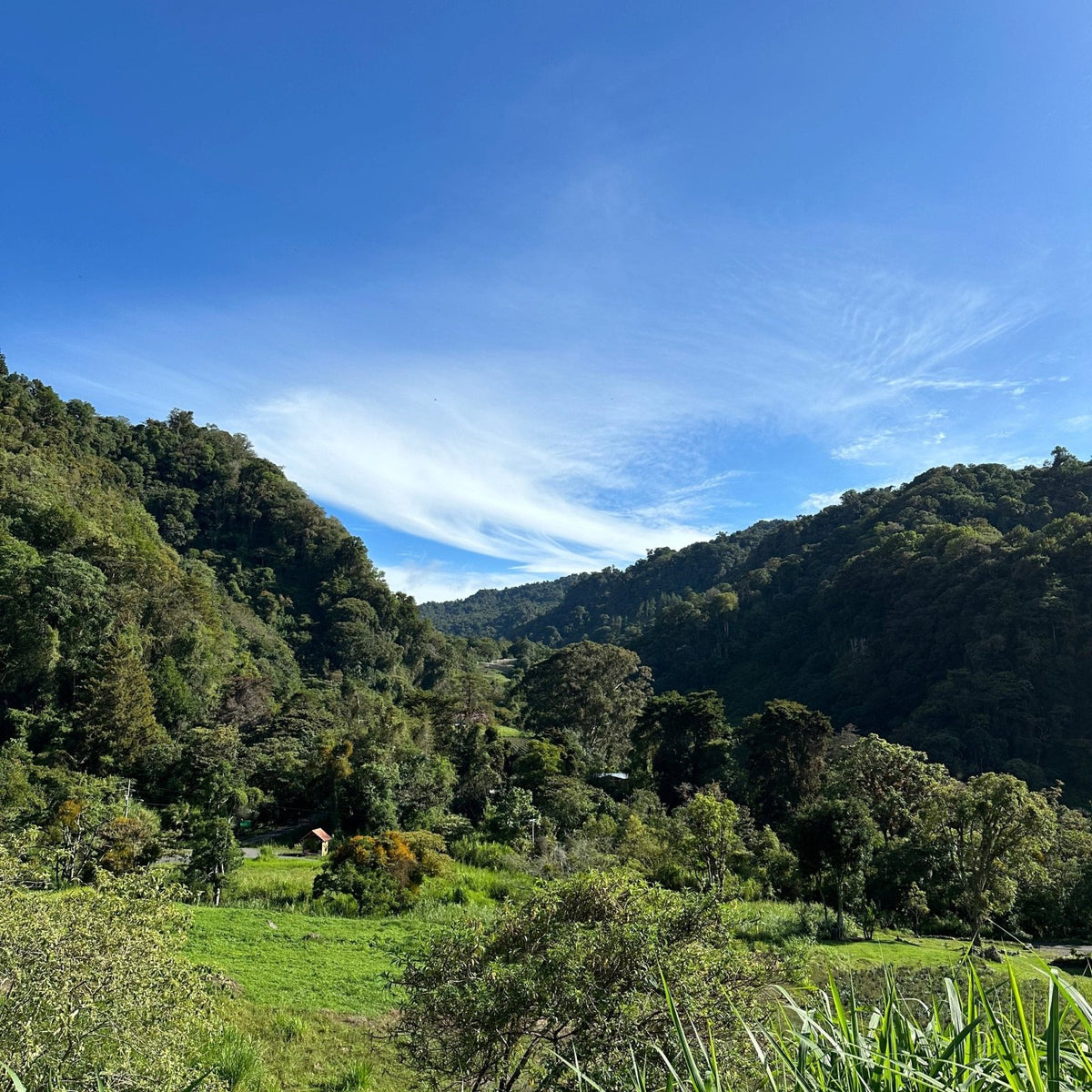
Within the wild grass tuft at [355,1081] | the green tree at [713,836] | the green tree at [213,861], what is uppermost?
the green tree at [713,836]

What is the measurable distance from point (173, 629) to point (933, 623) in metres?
45.2

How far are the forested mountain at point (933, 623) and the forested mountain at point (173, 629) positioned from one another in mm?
26958

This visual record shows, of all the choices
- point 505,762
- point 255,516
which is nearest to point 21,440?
point 255,516

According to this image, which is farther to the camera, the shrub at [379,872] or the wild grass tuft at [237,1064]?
the shrub at [379,872]

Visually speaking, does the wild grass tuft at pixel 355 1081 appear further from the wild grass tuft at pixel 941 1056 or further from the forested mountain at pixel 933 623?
the forested mountain at pixel 933 623

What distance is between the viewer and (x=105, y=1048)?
438 cm

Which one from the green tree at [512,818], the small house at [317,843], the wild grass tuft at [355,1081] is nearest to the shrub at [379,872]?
the green tree at [512,818]

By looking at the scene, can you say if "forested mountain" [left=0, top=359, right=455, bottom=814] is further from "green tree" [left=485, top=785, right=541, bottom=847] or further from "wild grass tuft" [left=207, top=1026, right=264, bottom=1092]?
"wild grass tuft" [left=207, top=1026, right=264, bottom=1092]

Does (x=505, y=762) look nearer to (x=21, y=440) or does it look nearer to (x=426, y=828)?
(x=426, y=828)

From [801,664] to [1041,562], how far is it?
66.0 ft

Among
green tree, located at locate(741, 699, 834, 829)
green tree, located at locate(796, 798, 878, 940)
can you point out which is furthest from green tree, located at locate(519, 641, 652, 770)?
green tree, located at locate(796, 798, 878, 940)

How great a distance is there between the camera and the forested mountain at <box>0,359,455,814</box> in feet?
80.1

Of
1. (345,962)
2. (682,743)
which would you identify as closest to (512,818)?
(345,962)

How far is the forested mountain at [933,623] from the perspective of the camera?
1289 inches
